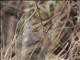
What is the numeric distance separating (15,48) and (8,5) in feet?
4.41

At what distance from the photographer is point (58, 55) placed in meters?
1.63

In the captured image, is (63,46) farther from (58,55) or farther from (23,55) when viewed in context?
(23,55)

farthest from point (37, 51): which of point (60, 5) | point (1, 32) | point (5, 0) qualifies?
point (5, 0)

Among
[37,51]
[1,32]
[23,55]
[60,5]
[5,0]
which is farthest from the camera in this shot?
[5,0]

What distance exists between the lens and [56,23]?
1945mm

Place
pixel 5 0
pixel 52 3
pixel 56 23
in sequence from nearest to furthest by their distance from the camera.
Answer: pixel 56 23
pixel 52 3
pixel 5 0

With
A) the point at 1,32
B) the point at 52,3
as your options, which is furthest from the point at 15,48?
the point at 1,32

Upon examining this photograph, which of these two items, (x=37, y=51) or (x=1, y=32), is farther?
(x=1, y=32)

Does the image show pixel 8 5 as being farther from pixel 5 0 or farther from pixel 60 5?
pixel 60 5

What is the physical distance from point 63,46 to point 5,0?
1.29 metres

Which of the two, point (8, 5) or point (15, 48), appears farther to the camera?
point (8, 5)

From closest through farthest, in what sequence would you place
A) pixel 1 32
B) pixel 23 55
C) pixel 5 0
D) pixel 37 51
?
pixel 23 55 < pixel 37 51 < pixel 1 32 < pixel 5 0

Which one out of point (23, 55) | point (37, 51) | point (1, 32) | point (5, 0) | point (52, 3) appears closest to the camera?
point (23, 55)

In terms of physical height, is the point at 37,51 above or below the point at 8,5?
above
